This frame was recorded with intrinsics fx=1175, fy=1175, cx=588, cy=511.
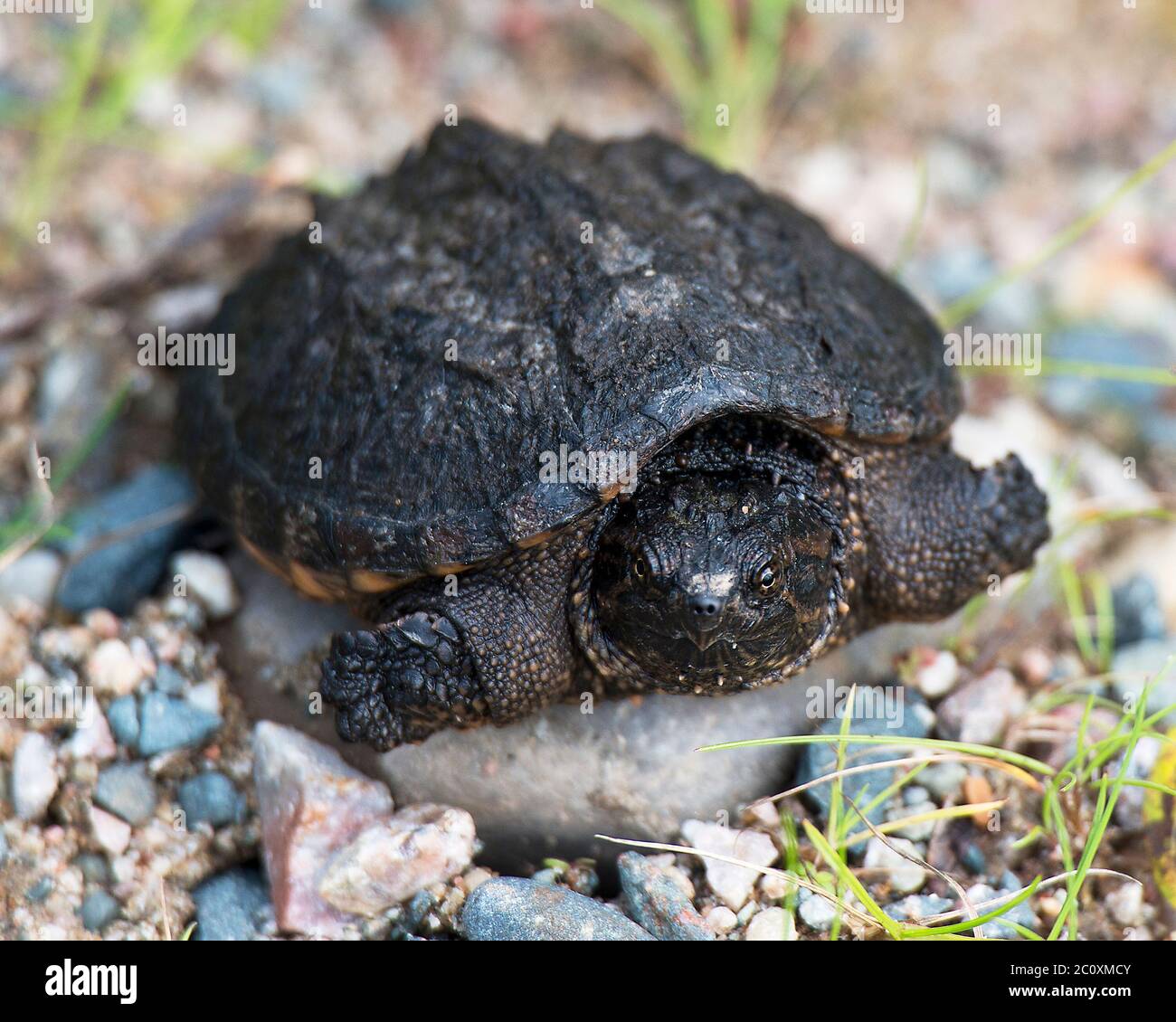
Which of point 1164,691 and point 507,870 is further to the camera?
point 1164,691

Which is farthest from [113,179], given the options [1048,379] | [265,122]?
[1048,379]

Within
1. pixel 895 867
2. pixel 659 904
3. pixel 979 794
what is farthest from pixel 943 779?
pixel 659 904

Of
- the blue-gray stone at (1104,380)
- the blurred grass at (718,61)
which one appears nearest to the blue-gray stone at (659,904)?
the blue-gray stone at (1104,380)

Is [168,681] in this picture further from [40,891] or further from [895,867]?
[895,867]

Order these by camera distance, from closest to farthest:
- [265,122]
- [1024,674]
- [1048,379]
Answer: [1024,674] < [1048,379] < [265,122]

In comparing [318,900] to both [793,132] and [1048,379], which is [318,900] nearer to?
[1048,379]

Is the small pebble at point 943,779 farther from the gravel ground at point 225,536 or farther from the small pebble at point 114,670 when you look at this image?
the small pebble at point 114,670
